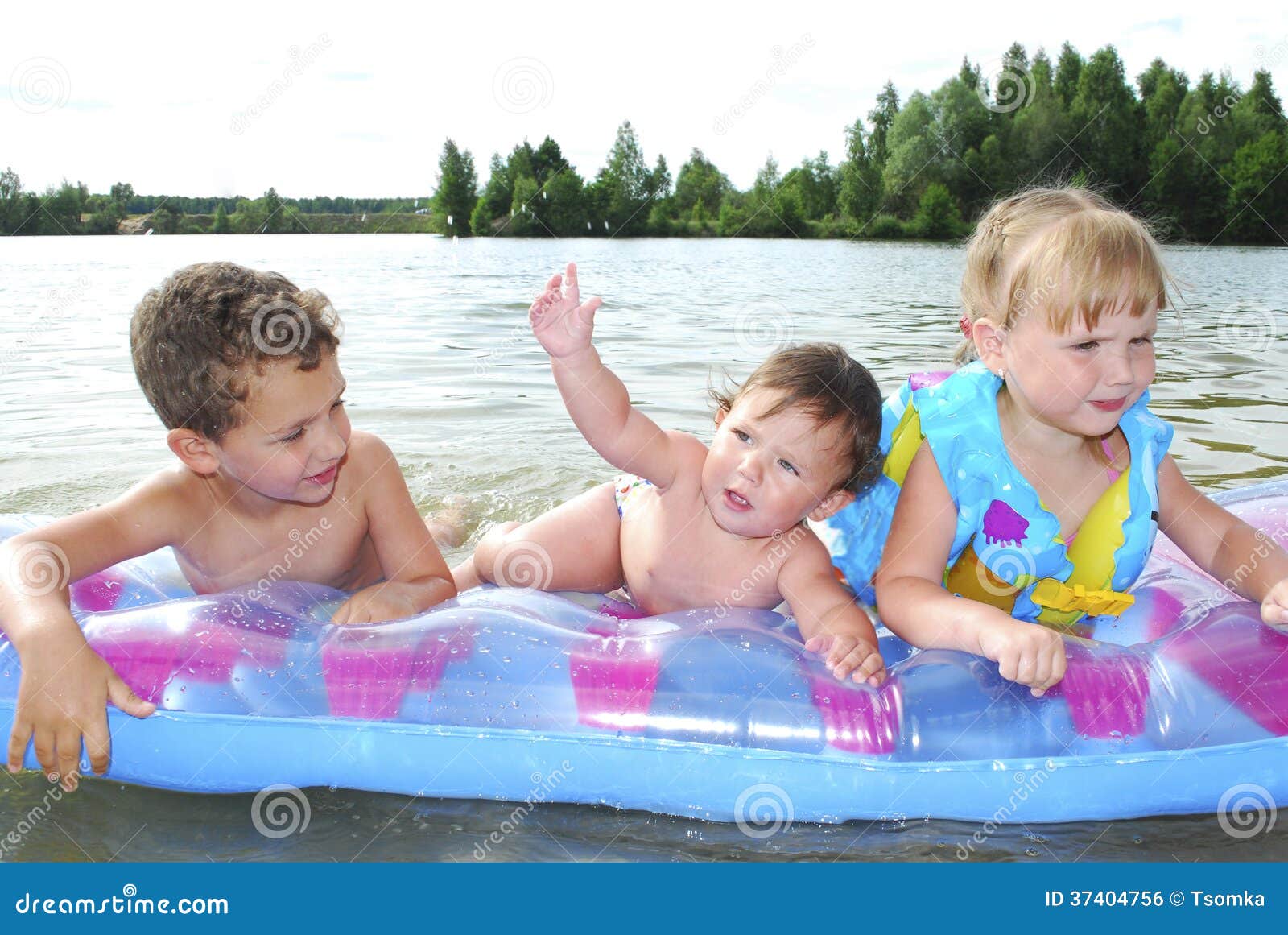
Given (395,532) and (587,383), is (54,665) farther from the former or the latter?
(587,383)

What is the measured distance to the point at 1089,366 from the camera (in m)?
2.30

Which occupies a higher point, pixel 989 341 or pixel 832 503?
pixel 989 341

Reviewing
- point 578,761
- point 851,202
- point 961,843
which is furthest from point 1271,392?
point 851,202

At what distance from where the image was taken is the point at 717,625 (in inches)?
91.6

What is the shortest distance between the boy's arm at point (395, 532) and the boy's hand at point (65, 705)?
623 millimetres

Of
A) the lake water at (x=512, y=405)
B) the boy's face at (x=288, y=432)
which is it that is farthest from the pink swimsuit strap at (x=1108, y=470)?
the boy's face at (x=288, y=432)

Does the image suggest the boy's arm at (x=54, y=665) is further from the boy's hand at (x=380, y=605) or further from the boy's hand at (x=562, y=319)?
the boy's hand at (x=562, y=319)

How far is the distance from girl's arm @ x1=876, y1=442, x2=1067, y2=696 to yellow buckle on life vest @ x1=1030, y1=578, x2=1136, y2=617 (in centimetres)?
30

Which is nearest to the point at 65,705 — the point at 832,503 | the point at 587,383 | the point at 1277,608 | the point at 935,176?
the point at 587,383

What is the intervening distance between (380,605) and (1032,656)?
1435 mm

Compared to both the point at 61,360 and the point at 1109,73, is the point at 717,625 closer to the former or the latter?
the point at 61,360

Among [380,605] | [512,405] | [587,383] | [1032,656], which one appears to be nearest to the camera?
[1032,656]

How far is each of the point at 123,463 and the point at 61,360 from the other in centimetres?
322

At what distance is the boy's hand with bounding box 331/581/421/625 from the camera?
249cm
